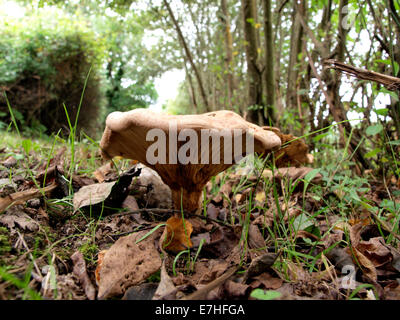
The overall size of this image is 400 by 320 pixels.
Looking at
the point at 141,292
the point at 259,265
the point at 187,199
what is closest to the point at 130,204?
the point at 187,199

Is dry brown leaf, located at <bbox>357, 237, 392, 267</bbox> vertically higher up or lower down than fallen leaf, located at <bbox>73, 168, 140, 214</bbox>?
lower down

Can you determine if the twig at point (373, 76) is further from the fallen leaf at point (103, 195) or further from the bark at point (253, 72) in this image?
the bark at point (253, 72)

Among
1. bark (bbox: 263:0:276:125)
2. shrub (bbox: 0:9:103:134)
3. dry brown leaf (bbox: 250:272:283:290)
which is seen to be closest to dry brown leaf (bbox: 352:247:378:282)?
dry brown leaf (bbox: 250:272:283:290)

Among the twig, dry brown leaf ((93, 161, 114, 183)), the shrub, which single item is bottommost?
dry brown leaf ((93, 161, 114, 183))

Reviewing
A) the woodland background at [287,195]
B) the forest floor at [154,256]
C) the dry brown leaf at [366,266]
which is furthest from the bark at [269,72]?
the dry brown leaf at [366,266]

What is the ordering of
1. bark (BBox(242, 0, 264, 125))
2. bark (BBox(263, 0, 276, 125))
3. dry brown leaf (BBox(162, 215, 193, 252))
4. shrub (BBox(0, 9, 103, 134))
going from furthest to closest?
shrub (BBox(0, 9, 103, 134)), bark (BBox(242, 0, 264, 125)), bark (BBox(263, 0, 276, 125)), dry brown leaf (BBox(162, 215, 193, 252))

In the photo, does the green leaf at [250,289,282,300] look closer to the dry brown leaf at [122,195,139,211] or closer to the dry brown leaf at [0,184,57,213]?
the dry brown leaf at [122,195,139,211]

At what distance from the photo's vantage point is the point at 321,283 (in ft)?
3.18

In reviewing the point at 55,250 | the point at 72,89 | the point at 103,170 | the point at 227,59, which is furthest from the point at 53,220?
the point at 72,89

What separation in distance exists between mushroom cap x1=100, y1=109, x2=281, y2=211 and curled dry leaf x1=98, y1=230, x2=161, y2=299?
1.04ft

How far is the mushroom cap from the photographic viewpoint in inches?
39.8
